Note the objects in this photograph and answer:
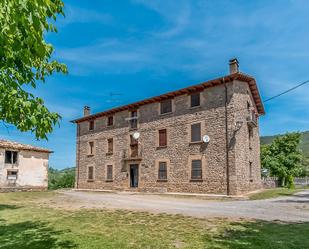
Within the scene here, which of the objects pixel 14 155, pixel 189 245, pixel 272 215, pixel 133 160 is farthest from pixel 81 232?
pixel 14 155

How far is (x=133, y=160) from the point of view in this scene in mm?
24688

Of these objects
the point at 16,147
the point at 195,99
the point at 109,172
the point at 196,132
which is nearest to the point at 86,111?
the point at 16,147

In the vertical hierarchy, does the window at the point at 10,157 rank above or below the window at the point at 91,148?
below

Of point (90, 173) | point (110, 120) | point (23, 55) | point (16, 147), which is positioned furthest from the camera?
point (90, 173)

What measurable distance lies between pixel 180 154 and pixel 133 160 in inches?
206

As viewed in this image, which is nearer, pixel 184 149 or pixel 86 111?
pixel 184 149

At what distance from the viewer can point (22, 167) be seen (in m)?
29.0

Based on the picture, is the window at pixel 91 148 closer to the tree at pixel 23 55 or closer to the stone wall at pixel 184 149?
the stone wall at pixel 184 149

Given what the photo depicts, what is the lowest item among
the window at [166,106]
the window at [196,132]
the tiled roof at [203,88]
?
the window at [196,132]

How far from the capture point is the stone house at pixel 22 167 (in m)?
27.7

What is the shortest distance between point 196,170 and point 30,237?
582 inches

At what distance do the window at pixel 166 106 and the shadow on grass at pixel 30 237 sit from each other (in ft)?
50.8

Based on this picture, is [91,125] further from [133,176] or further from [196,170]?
[196,170]

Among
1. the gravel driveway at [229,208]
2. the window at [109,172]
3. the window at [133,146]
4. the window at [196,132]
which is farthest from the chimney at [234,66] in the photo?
the window at [109,172]
